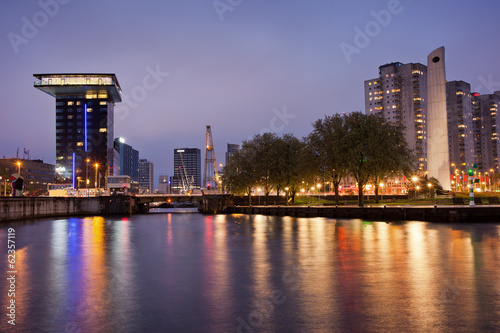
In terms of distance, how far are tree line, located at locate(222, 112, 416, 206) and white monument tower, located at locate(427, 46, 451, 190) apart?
31.3 m

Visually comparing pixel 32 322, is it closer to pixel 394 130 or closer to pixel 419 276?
pixel 419 276

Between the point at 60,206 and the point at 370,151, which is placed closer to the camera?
the point at 370,151

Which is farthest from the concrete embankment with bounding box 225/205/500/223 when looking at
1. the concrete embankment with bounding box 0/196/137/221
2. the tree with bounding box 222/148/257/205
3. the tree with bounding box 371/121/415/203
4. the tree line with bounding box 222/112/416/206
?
the concrete embankment with bounding box 0/196/137/221

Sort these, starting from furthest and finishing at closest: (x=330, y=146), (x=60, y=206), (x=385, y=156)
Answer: (x=60, y=206) < (x=330, y=146) < (x=385, y=156)

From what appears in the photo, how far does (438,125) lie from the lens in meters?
106

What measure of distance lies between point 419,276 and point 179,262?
489 inches

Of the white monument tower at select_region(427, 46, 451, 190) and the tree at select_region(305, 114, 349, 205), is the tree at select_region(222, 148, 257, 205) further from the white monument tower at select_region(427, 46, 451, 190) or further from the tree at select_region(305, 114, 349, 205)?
the white monument tower at select_region(427, 46, 451, 190)

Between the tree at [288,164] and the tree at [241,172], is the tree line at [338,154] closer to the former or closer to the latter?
the tree at [288,164]

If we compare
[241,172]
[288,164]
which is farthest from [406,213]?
[241,172]

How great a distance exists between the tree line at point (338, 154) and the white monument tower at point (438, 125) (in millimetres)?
31279

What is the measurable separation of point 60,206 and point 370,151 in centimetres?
6782

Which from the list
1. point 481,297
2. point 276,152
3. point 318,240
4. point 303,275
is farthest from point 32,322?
point 276,152

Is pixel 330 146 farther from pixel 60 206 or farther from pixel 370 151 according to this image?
pixel 60 206

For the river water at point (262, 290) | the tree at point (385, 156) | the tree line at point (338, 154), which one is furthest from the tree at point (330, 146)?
the river water at point (262, 290)
